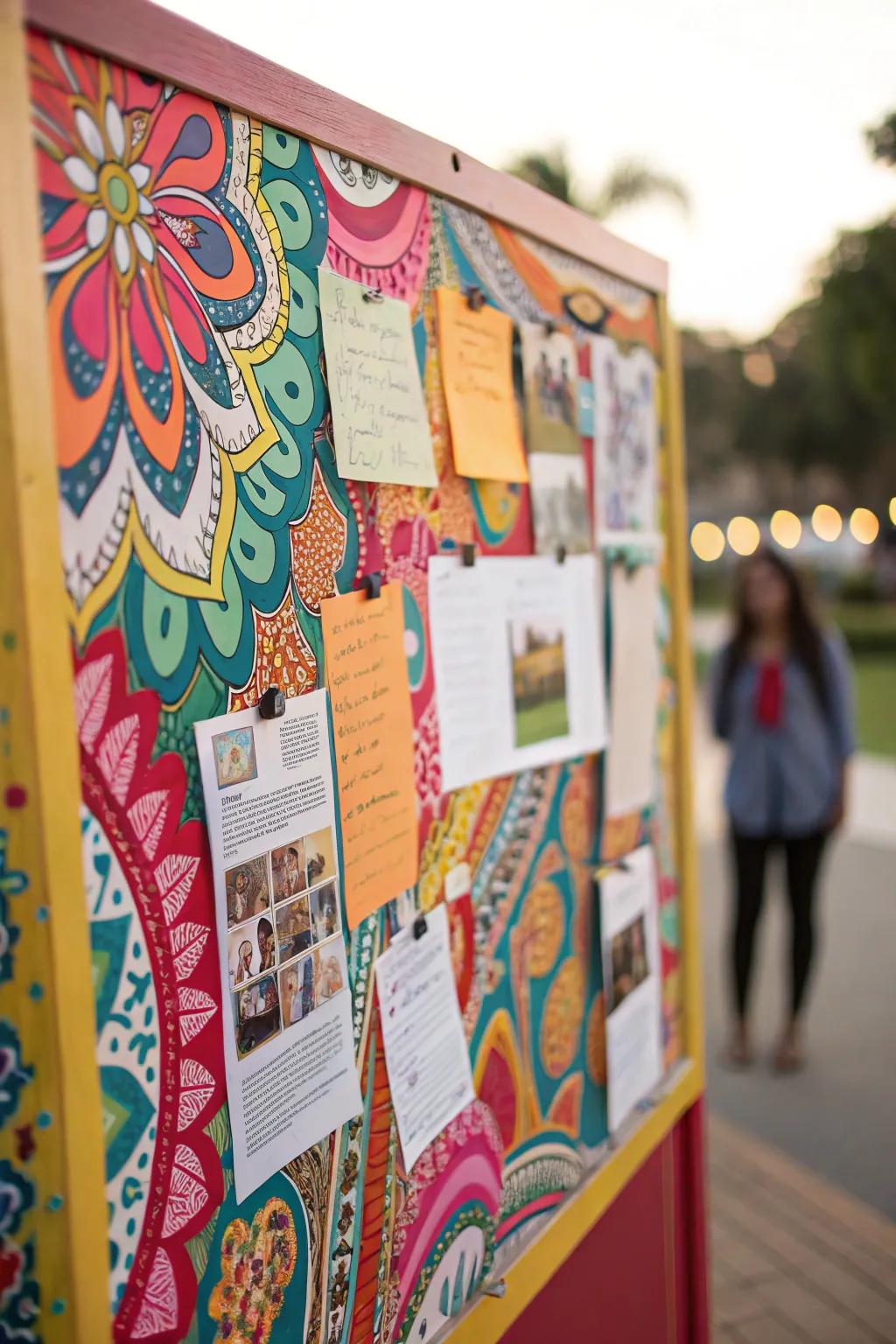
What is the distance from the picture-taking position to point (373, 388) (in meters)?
1.11

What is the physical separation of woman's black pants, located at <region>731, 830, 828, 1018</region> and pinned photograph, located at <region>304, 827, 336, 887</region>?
10.2ft

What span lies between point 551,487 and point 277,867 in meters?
0.69

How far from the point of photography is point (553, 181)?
33.4 feet

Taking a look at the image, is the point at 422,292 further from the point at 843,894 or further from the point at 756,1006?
the point at 843,894

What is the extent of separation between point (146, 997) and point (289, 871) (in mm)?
181

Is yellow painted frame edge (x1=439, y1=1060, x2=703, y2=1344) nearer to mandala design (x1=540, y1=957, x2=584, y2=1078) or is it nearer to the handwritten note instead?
mandala design (x1=540, y1=957, x2=584, y2=1078)

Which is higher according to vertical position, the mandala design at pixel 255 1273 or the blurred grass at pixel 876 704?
the mandala design at pixel 255 1273

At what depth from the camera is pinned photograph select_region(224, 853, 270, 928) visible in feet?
3.08

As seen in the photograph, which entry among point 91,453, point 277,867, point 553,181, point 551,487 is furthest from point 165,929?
point 553,181

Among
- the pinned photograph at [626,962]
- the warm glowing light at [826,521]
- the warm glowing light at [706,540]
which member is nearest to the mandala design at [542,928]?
the pinned photograph at [626,962]

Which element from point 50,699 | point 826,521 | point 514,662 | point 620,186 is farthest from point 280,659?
point 826,521

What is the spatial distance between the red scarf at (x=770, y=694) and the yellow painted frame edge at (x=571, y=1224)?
2095 mm

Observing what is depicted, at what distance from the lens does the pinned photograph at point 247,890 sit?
36.9 inches

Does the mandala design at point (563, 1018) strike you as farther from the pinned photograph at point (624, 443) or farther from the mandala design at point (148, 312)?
the mandala design at point (148, 312)
